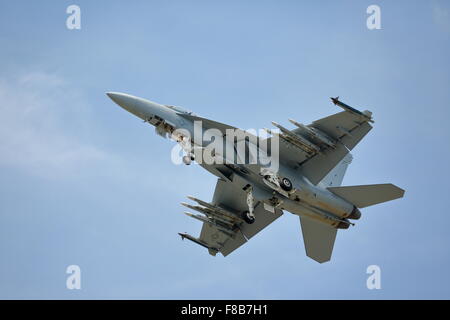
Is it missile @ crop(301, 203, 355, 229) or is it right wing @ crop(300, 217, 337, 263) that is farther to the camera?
right wing @ crop(300, 217, 337, 263)

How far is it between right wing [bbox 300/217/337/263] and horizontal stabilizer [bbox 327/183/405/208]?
2.38m

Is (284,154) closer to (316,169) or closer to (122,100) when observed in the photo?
(316,169)

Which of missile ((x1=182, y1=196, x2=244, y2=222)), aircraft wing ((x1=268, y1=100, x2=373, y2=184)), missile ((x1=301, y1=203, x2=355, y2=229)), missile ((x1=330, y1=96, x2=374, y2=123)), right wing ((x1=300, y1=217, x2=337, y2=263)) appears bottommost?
right wing ((x1=300, y1=217, x2=337, y2=263))

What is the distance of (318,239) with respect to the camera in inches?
1287

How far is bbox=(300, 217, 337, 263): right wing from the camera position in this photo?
32.5m

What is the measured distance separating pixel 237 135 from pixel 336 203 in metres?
5.25

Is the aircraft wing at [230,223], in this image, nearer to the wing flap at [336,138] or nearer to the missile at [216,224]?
the missile at [216,224]

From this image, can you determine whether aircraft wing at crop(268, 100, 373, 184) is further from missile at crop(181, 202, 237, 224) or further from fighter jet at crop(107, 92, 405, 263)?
missile at crop(181, 202, 237, 224)

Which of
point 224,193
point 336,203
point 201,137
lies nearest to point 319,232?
point 336,203

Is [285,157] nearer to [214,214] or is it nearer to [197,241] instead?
[214,214]

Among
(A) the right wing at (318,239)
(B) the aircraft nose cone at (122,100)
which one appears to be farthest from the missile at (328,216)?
(B) the aircraft nose cone at (122,100)

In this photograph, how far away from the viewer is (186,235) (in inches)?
1341

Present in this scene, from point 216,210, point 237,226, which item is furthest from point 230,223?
point 216,210

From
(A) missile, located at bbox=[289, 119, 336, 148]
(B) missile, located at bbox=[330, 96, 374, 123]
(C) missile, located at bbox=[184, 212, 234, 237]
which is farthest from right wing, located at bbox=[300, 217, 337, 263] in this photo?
(B) missile, located at bbox=[330, 96, 374, 123]
